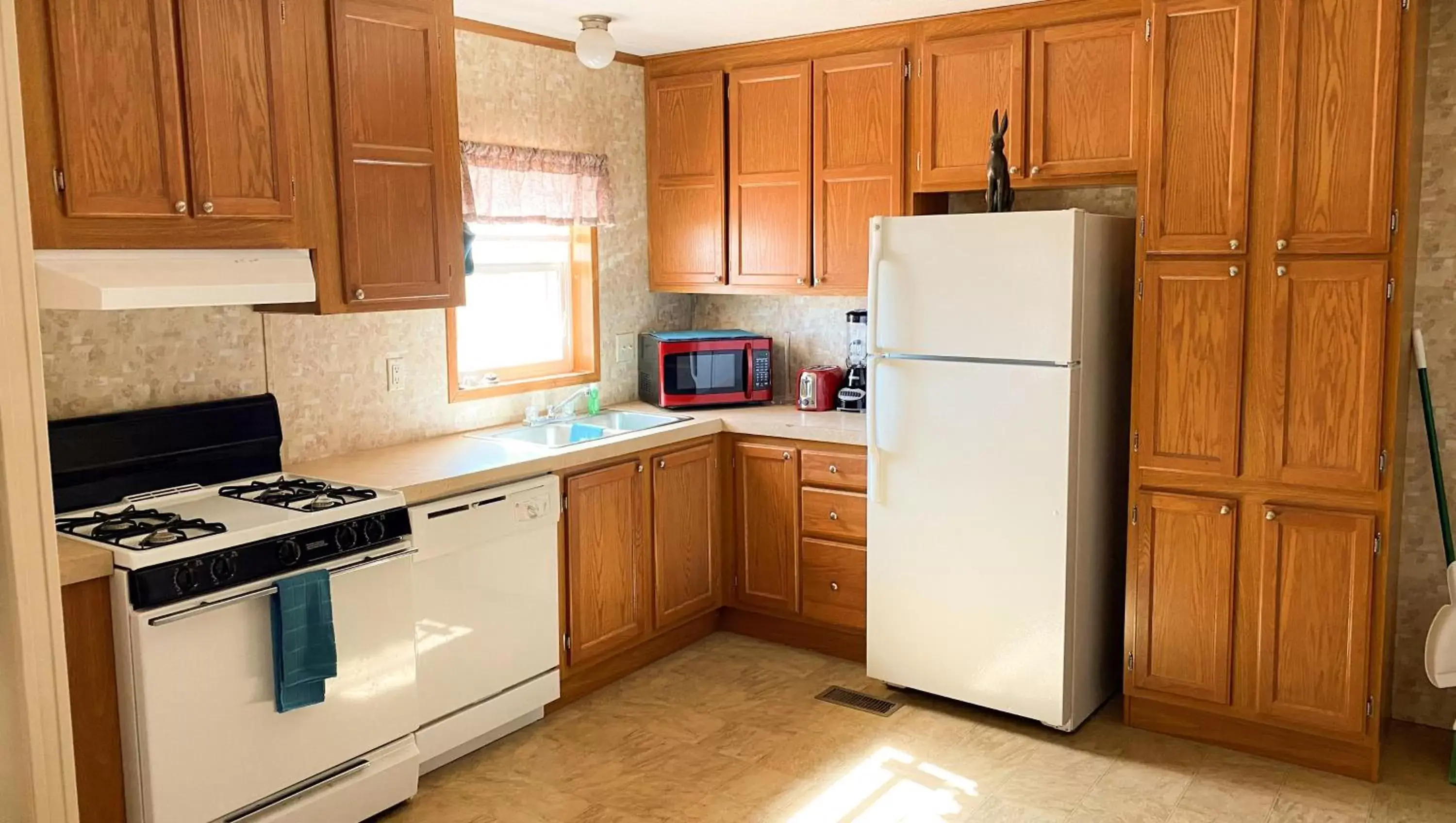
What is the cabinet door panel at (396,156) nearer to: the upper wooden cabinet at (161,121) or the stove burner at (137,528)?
the upper wooden cabinet at (161,121)

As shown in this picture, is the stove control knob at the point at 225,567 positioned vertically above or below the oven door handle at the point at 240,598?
above

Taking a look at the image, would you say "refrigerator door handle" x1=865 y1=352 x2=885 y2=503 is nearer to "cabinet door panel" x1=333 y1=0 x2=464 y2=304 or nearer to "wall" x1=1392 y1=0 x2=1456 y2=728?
"cabinet door panel" x1=333 y1=0 x2=464 y2=304

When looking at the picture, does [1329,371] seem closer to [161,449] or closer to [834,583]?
[834,583]

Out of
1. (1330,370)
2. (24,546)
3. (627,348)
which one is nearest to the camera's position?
(24,546)

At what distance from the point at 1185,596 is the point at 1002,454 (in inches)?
28.3

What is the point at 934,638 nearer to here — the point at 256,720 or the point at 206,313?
the point at 256,720

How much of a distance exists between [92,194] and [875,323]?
2.32m

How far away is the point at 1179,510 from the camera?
11.4 feet

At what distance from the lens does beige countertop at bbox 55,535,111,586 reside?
2.43 metres

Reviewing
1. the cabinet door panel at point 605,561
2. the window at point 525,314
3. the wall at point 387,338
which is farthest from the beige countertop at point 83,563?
the window at point 525,314

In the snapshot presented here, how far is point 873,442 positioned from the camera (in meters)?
3.84

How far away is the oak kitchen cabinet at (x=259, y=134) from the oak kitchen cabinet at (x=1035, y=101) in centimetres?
172

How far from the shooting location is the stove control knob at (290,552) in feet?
9.04

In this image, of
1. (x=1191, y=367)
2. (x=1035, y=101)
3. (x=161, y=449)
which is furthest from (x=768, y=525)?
(x=161, y=449)
